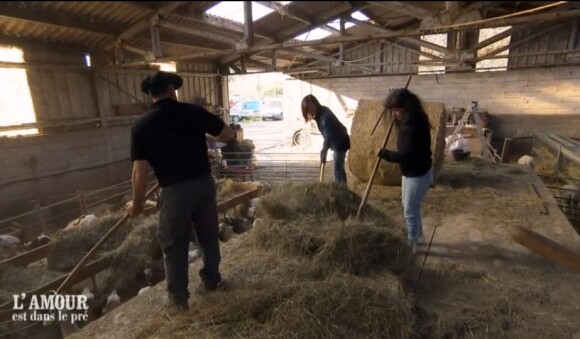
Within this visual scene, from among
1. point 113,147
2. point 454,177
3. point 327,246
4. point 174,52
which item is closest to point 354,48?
point 174,52

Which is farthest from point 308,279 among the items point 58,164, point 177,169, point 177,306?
point 58,164

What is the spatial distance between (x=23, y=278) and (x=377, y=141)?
207 inches

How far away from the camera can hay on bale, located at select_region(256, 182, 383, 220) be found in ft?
11.6

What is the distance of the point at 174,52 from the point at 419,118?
6.66 meters

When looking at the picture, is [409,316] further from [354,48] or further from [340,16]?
[354,48]

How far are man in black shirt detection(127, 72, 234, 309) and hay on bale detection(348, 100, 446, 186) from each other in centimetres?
365

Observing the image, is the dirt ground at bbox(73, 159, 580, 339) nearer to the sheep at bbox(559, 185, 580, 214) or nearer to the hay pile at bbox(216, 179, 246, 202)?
the sheep at bbox(559, 185, 580, 214)

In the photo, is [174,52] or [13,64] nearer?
[13,64]

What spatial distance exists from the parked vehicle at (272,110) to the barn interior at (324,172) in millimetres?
16044

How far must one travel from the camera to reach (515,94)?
11.0 metres

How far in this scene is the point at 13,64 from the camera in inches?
248

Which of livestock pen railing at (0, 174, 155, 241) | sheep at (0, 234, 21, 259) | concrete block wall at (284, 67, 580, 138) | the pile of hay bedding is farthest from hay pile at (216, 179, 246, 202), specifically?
concrete block wall at (284, 67, 580, 138)

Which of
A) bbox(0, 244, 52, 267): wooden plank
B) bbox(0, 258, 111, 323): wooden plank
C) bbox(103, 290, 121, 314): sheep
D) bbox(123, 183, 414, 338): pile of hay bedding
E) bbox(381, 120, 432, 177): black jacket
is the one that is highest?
bbox(381, 120, 432, 177): black jacket

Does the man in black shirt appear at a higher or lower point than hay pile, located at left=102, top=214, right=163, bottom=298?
higher
